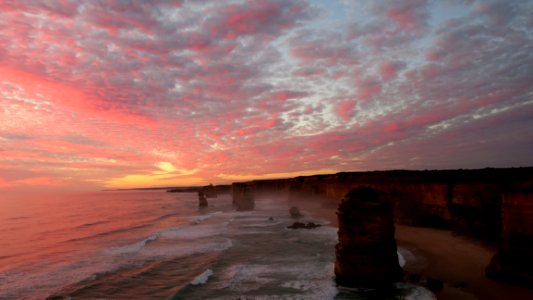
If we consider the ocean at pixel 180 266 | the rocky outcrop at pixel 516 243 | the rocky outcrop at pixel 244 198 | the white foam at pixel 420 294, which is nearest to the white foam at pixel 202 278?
the ocean at pixel 180 266

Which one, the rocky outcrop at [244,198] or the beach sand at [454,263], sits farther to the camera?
the rocky outcrop at [244,198]

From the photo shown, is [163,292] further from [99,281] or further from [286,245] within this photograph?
[286,245]

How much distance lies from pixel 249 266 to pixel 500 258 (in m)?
13.8

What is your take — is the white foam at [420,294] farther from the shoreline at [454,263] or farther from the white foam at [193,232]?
the white foam at [193,232]

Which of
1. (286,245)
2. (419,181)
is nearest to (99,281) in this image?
(286,245)

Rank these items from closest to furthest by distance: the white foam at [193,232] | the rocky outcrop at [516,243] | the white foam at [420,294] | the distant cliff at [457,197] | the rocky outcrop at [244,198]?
1. the white foam at [420,294]
2. the rocky outcrop at [516,243]
3. the distant cliff at [457,197]
4. the white foam at [193,232]
5. the rocky outcrop at [244,198]

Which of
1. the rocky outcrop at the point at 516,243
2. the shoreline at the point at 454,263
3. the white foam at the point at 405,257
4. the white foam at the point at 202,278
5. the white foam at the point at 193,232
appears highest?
the rocky outcrop at the point at 516,243

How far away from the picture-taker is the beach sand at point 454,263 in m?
14.2

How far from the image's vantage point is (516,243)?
1480 centimetres

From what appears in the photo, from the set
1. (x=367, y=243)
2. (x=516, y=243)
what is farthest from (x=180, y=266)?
(x=516, y=243)

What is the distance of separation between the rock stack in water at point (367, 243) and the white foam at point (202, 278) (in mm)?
8025

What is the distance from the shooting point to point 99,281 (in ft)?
65.2

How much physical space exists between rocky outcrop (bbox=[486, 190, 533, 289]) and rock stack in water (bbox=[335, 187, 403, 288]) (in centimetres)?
460

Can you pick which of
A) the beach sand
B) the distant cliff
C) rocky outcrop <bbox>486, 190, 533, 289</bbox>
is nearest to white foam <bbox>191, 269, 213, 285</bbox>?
the beach sand
